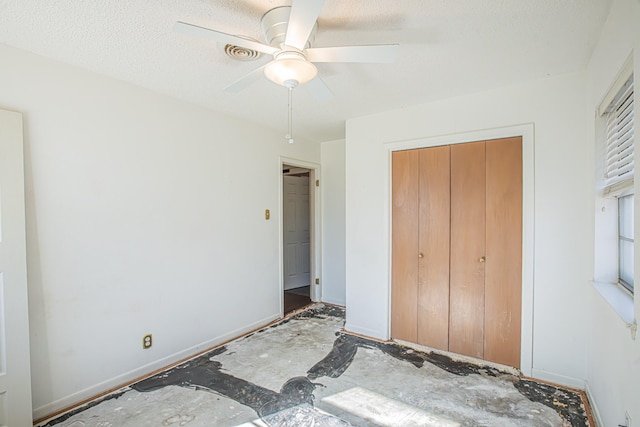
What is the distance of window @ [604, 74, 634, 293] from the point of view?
1.52 metres

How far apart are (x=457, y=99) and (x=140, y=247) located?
2.90m

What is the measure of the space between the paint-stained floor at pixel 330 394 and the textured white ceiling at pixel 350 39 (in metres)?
2.26

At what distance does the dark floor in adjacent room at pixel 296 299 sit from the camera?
4.16 meters

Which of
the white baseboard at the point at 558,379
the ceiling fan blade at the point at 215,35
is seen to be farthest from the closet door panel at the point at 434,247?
the ceiling fan blade at the point at 215,35

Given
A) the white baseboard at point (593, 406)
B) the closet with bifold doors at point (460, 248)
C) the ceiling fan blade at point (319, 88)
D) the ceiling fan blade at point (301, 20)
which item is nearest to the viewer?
the ceiling fan blade at point (301, 20)

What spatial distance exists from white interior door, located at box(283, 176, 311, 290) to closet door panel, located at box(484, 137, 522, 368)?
121 inches

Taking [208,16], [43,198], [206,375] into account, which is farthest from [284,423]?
[208,16]

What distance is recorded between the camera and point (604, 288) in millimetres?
1802

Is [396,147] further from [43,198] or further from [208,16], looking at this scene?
[43,198]

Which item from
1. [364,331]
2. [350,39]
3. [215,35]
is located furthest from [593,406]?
[215,35]

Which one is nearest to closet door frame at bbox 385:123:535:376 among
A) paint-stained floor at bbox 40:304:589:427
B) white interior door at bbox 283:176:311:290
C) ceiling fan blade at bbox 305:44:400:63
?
paint-stained floor at bbox 40:304:589:427

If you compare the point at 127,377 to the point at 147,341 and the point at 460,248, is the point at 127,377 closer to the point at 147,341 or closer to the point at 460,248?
the point at 147,341

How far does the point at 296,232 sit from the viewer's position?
17.2 ft

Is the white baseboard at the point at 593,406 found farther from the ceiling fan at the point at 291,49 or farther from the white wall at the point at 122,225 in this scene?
the white wall at the point at 122,225
